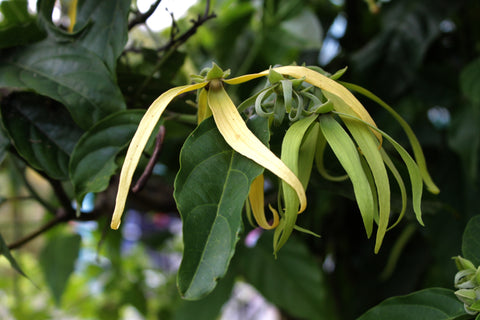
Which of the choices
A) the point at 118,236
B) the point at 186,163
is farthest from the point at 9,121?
the point at 118,236

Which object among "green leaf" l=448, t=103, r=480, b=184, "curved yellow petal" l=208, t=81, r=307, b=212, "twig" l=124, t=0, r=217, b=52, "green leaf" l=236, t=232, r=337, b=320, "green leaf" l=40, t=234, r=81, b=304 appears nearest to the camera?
"curved yellow petal" l=208, t=81, r=307, b=212

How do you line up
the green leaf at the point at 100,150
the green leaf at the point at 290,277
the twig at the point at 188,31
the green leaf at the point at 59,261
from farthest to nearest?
1. the green leaf at the point at 59,261
2. the green leaf at the point at 290,277
3. the twig at the point at 188,31
4. the green leaf at the point at 100,150

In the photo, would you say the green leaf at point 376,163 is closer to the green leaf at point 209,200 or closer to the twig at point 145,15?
the green leaf at point 209,200

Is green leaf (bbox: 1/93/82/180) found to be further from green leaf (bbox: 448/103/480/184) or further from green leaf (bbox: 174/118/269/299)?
green leaf (bbox: 448/103/480/184)

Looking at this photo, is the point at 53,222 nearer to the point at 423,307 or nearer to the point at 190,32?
the point at 190,32

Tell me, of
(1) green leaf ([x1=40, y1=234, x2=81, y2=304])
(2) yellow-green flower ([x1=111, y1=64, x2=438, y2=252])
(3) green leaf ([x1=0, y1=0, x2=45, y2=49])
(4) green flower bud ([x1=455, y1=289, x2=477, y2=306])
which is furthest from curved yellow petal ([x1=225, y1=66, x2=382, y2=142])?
(1) green leaf ([x1=40, y1=234, x2=81, y2=304])

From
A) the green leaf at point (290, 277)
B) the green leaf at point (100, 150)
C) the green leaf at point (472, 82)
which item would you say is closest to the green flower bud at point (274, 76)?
the green leaf at point (100, 150)
